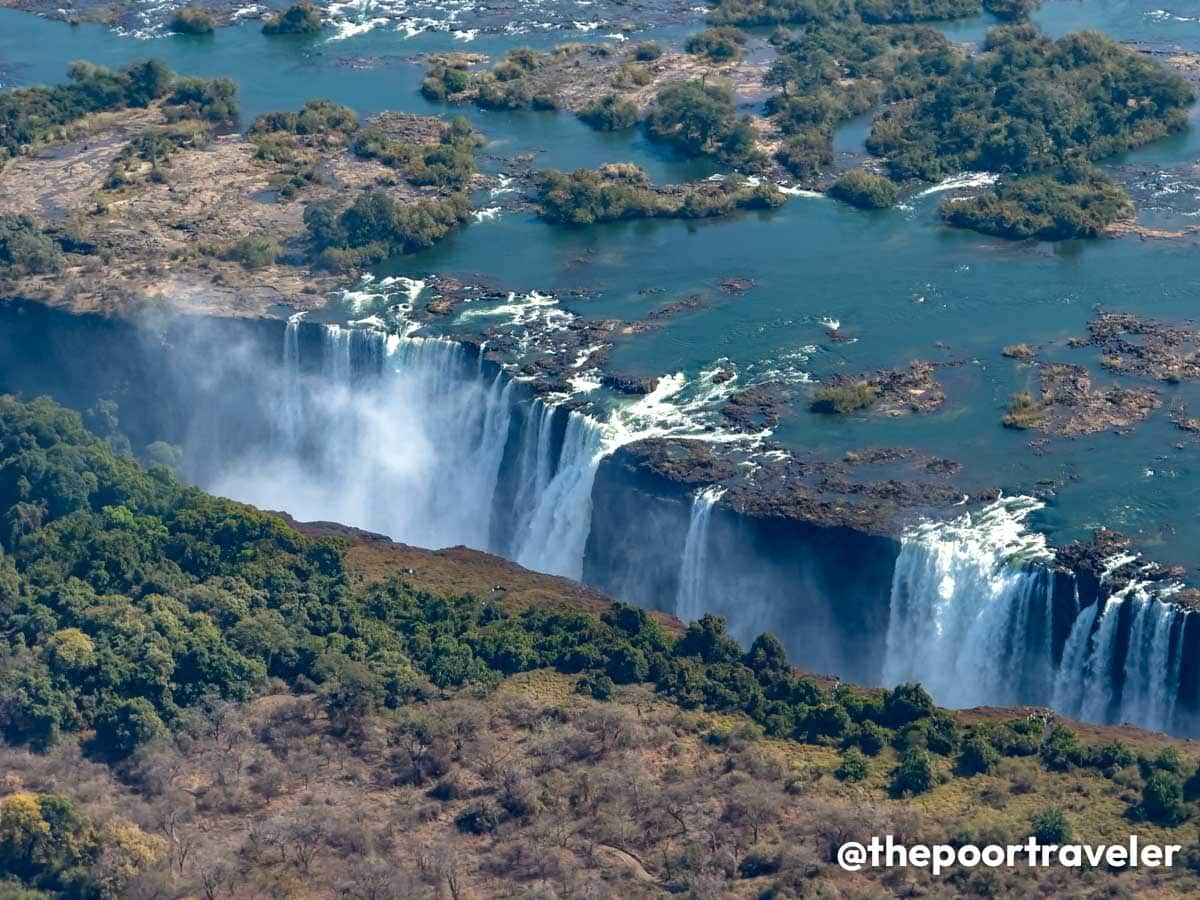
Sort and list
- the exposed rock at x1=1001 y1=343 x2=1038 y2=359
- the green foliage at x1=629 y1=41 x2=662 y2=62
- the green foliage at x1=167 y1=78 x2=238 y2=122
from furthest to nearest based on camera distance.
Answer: the green foliage at x1=629 y1=41 x2=662 y2=62, the green foliage at x1=167 y1=78 x2=238 y2=122, the exposed rock at x1=1001 y1=343 x2=1038 y2=359

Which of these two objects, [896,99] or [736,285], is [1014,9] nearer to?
[896,99]

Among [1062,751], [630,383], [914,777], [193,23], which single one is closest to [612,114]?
[630,383]

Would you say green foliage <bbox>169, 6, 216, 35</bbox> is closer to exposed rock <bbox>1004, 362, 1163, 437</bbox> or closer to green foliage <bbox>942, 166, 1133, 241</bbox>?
green foliage <bbox>942, 166, 1133, 241</bbox>

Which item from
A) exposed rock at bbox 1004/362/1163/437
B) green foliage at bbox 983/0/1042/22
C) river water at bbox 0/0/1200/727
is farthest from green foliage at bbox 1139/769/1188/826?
green foliage at bbox 983/0/1042/22

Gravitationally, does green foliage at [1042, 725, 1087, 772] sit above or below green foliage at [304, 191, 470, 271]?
below

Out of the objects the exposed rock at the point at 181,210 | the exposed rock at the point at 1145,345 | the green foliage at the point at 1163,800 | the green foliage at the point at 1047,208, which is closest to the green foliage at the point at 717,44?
the exposed rock at the point at 181,210

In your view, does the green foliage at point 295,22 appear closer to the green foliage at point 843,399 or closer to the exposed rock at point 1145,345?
the green foliage at point 843,399

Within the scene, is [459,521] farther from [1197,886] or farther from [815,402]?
[1197,886]

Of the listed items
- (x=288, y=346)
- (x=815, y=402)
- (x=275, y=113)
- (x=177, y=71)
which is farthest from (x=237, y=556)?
(x=177, y=71)
